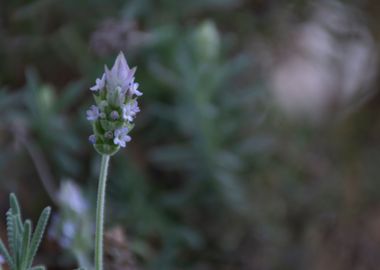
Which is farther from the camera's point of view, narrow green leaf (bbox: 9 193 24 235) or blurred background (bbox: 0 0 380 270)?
blurred background (bbox: 0 0 380 270)

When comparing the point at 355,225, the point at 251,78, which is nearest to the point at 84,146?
the point at 251,78

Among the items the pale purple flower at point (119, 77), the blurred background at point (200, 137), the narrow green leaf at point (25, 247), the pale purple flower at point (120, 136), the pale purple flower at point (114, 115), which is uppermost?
the blurred background at point (200, 137)

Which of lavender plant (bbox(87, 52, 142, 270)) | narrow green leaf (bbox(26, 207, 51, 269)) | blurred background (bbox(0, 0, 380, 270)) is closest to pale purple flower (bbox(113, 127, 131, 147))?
lavender plant (bbox(87, 52, 142, 270))

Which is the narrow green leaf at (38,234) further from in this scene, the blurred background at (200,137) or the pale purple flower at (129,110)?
the blurred background at (200,137)

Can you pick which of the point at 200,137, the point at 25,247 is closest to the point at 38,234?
the point at 25,247

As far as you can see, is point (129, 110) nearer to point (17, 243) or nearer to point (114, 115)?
point (114, 115)

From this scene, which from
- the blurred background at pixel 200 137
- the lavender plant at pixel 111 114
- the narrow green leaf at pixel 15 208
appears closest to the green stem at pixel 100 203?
the lavender plant at pixel 111 114

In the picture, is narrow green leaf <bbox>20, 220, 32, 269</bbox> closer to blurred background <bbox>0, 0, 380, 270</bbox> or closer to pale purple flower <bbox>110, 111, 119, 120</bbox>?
pale purple flower <bbox>110, 111, 119, 120</bbox>
